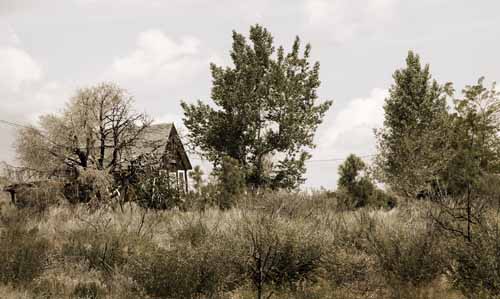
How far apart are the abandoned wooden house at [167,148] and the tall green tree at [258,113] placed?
209cm

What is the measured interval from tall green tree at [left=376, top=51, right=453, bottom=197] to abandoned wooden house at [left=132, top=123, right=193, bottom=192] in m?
13.2

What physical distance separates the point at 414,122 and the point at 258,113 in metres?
10.8

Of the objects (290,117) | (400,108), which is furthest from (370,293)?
(400,108)

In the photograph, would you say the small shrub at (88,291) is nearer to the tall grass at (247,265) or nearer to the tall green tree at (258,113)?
the tall grass at (247,265)

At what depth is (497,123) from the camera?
3375 cm

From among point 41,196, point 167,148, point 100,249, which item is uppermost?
point 167,148

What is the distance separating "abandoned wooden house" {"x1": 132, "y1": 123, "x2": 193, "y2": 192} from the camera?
29.0m

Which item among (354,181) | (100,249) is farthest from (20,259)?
(354,181)

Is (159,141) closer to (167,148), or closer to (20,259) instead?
(167,148)

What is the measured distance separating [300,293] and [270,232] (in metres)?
1.43

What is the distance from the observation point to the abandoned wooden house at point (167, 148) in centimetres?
2901

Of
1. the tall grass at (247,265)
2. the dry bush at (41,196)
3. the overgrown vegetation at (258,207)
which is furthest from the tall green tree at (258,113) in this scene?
the tall grass at (247,265)

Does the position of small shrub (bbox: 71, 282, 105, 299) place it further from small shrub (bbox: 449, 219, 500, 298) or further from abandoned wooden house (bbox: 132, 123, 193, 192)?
abandoned wooden house (bbox: 132, 123, 193, 192)

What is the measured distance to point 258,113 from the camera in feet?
115
